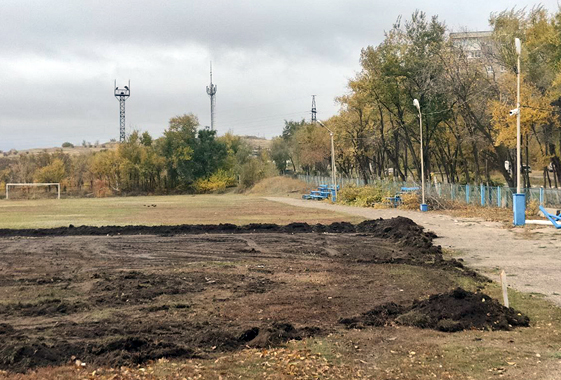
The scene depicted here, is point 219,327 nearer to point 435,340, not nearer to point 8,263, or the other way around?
point 435,340

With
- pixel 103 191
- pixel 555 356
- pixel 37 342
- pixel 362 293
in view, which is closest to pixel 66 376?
pixel 37 342

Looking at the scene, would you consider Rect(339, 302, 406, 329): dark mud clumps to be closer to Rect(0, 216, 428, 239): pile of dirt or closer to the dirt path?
the dirt path

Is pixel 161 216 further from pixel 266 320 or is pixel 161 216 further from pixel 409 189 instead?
pixel 266 320

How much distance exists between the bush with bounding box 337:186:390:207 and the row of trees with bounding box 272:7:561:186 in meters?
5.95

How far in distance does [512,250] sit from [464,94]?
2432 centimetres

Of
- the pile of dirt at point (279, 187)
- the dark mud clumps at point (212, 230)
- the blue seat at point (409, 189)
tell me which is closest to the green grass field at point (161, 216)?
the dark mud clumps at point (212, 230)

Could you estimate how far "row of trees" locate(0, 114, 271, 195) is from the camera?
94500mm

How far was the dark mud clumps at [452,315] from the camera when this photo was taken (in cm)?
848

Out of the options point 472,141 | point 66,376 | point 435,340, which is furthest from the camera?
point 472,141

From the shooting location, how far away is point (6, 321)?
356 inches

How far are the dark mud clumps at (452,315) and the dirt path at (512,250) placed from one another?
2.00 metres

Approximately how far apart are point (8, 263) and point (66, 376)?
10.8 metres

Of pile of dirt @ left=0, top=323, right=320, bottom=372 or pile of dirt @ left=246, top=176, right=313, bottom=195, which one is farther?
pile of dirt @ left=246, top=176, right=313, bottom=195

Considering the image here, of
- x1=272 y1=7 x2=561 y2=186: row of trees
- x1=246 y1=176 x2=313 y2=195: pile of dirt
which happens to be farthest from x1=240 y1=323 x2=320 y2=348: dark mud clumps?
x1=246 y1=176 x2=313 y2=195: pile of dirt
